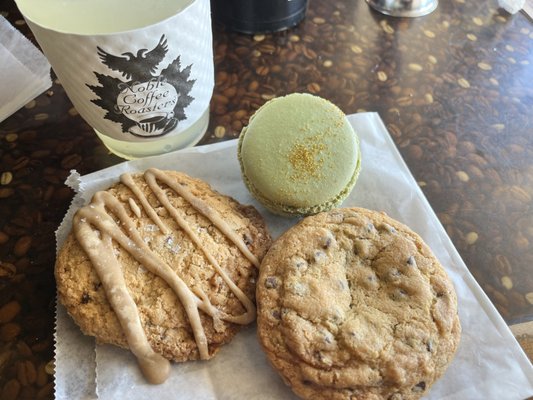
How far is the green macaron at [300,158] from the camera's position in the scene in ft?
2.40

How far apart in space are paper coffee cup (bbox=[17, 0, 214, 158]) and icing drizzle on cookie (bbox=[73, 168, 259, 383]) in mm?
103

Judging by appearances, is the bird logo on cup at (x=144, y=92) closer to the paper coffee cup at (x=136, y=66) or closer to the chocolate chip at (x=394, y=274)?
the paper coffee cup at (x=136, y=66)

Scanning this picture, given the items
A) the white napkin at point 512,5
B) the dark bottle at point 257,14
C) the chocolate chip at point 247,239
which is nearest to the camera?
the chocolate chip at point 247,239

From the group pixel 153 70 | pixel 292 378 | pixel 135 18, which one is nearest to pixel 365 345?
pixel 292 378

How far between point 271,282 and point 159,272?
0.15 meters

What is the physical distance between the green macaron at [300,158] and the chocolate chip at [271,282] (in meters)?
0.13

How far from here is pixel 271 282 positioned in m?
0.66

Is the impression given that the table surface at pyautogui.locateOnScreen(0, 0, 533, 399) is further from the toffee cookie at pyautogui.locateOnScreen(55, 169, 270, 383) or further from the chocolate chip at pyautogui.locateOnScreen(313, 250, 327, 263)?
the chocolate chip at pyautogui.locateOnScreen(313, 250, 327, 263)

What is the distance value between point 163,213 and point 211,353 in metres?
0.21

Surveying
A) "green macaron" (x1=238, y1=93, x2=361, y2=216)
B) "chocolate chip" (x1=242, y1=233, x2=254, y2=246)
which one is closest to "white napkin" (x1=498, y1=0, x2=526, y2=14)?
"green macaron" (x1=238, y1=93, x2=361, y2=216)

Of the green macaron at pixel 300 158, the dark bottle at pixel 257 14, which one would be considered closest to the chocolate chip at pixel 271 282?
the green macaron at pixel 300 158

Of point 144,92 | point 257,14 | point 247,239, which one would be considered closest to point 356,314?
point 247,239

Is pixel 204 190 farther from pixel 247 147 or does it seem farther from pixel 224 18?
pixel 224 18

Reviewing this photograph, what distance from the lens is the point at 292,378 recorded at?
2.02ft
